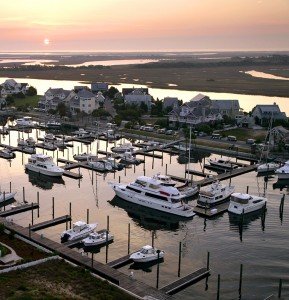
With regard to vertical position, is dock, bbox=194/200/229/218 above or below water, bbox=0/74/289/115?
below

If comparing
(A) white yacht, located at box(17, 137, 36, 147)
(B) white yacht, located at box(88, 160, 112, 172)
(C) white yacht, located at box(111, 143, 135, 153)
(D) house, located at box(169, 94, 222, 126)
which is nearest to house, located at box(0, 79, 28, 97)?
(D) house, located at box(169, 94, 222, 126)

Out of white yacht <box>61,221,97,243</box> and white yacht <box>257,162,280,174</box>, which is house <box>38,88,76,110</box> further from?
white yacht <box>61,221,97,243</box>

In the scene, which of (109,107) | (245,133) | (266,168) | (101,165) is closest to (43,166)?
(101,165)

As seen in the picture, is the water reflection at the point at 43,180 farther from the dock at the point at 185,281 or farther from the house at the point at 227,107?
the house at the point at 227,107

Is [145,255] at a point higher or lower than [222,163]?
lower

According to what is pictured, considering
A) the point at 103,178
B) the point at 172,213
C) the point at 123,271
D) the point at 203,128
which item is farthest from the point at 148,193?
the point at 203,128

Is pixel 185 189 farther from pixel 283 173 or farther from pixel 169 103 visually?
pixel 169 103

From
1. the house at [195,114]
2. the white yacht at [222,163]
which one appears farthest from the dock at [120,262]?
the house at [195,114]
